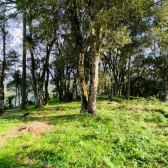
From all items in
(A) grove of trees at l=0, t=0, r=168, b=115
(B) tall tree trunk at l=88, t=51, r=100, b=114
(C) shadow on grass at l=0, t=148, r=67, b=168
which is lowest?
(C) shadow on grass at l=0, t=148, r=67, b=168

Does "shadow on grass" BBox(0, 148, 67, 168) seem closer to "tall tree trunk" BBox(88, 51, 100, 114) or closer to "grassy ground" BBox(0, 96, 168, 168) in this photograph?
"grassy ground" BBox(0, 96, 168, 168)

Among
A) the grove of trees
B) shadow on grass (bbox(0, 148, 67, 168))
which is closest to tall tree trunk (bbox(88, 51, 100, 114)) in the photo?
the grove of trees

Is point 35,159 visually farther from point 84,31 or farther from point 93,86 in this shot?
point 84,31

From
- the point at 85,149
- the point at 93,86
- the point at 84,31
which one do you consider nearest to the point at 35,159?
the point at 85,149

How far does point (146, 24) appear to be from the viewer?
15266mm

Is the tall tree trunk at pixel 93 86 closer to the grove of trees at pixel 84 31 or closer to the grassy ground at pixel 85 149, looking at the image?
the grove of trees at pixel 84 31

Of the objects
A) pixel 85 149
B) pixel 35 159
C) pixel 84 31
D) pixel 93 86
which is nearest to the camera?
pixel 35 159

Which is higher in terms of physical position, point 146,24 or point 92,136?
point 146,24

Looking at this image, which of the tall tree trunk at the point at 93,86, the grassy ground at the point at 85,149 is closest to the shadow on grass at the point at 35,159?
the grassy ground at the point at 85,149

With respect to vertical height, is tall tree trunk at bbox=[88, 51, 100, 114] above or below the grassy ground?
above

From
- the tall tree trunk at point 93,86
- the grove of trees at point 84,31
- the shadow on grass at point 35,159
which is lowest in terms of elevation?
the shadow on grass at point 35,159

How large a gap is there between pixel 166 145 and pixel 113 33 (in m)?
9.41

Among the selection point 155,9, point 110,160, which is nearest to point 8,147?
point 110,160

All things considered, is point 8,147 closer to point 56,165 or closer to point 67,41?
point 56,165
